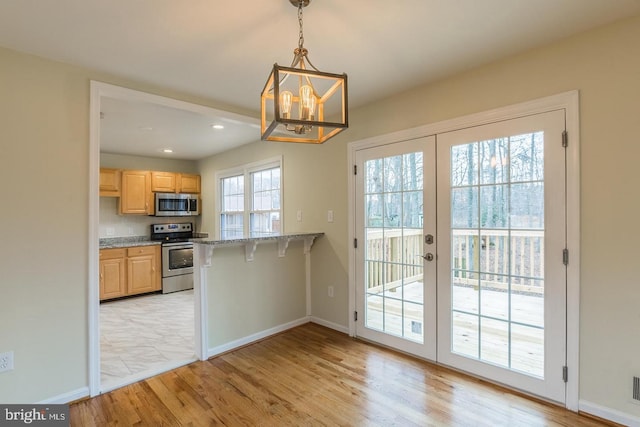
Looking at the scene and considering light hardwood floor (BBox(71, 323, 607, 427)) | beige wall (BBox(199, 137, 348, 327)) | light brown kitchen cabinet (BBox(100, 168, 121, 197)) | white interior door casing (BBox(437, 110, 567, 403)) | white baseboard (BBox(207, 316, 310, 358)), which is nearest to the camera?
light hardwood floor (BBox(71, 323, 607, 427))

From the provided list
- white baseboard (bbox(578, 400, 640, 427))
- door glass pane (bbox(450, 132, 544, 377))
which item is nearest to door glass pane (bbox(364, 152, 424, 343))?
door glass pane (bbox(450, 132, 544, 377))

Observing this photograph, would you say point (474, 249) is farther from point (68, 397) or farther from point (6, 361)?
point (6, 361)

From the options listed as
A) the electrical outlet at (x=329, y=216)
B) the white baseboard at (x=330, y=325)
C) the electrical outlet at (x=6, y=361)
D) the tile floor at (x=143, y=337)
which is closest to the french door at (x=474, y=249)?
the white baseboard at (x=330, y=325)

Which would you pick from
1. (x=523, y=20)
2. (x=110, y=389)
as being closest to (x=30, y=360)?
(x=110, y=389)

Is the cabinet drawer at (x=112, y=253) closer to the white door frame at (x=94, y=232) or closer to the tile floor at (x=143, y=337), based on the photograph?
the tile floor at (x=143, y=337)

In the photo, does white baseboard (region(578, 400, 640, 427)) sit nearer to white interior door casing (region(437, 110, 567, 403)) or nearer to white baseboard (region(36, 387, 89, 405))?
white interior door casing (region(437, 110, 567, 403))

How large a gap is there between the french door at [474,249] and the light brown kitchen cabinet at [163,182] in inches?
159

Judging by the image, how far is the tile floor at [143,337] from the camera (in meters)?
2.72

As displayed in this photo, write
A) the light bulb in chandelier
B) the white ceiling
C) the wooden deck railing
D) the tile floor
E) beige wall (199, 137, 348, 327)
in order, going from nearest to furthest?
1. the light bulb in chandelier
2. the white ceiling
3. the wooden deck railing
4. the tile floor
5. beige wall (199, 137, 348, 327)

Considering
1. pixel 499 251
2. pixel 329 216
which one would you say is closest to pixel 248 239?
pixel 329 216

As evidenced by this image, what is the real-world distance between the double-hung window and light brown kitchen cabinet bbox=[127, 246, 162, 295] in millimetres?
1170

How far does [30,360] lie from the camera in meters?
2.13

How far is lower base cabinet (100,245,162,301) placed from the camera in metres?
4.79

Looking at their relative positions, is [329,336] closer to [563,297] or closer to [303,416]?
[303,416]
